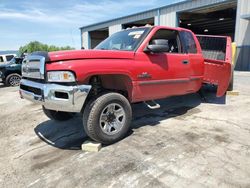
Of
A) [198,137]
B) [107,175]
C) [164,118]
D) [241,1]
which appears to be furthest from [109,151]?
[241,1]

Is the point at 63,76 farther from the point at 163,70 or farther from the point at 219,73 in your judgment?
the point at 219,73

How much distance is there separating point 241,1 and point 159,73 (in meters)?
13.3

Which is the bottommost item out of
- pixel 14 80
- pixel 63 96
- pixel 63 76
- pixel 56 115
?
pixel 14 80

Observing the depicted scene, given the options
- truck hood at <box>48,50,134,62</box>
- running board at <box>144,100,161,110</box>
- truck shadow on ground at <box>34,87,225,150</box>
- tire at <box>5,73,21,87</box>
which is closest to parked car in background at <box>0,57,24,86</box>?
tire at <box>5,73,21,87</box>

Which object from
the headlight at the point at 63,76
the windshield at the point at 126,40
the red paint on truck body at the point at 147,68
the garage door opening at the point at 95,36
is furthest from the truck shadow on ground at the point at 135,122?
the garage door opening at the point at 95,36

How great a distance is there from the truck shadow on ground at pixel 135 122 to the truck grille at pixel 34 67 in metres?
1.21

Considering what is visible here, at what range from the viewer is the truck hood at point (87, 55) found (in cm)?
361

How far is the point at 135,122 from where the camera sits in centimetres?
511

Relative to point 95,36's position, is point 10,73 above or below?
below

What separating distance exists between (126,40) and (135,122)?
1.66 meters

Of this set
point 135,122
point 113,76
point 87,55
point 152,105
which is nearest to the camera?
point 87,55

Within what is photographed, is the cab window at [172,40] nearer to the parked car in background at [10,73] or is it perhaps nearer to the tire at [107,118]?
the tire at [107,118]

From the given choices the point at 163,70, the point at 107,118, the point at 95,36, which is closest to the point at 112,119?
the point at 107,118

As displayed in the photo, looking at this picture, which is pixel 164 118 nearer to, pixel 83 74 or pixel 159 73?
pixel 159 73
